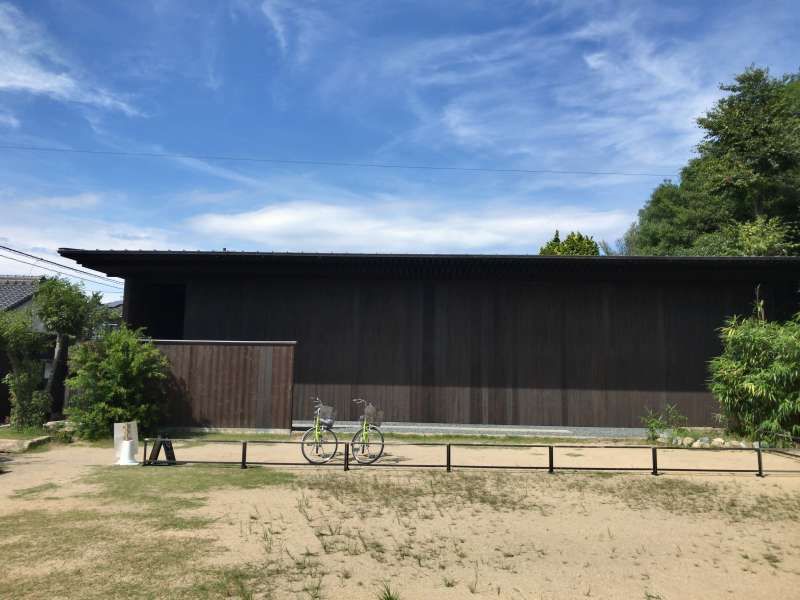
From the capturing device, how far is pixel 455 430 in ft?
47.6

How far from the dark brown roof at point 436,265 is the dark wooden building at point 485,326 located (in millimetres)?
53

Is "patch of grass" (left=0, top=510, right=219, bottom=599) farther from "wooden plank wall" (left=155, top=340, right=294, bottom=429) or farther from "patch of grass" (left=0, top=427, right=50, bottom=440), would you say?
"patch of grass" (left=0, top=427, right=50, bottom=440)

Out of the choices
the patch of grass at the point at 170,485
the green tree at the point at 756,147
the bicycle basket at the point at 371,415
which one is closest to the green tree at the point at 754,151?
the green tree at the point at 756,147

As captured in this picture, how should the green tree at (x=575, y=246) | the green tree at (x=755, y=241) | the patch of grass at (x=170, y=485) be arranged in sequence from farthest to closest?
the green tree at (x=575, y=246) → the green tree at (x=755, y=241) → the patch of grass at (x=170, y=485)

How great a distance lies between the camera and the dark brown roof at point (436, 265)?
14.4 meters

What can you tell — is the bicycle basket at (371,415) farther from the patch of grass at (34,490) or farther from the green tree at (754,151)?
the green tree at (754,151)

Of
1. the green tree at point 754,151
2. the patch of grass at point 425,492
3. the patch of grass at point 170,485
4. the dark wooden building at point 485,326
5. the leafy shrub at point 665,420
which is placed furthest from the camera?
the green tree at point 754,151

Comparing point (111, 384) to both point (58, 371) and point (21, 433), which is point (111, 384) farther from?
point (58, 371)

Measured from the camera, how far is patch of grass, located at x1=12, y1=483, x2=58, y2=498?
299 inches

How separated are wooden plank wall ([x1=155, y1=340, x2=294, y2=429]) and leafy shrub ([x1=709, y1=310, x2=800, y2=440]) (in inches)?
414

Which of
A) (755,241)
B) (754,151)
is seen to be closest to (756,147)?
(754,151)

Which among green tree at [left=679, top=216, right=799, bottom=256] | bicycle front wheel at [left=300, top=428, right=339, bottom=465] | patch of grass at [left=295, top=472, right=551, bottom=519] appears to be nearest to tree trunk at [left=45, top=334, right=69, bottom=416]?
bicycle front wheel at [left=300, top=428, right=339, bottom=465]

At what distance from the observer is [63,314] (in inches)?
574

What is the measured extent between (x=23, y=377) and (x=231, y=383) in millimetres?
5186
